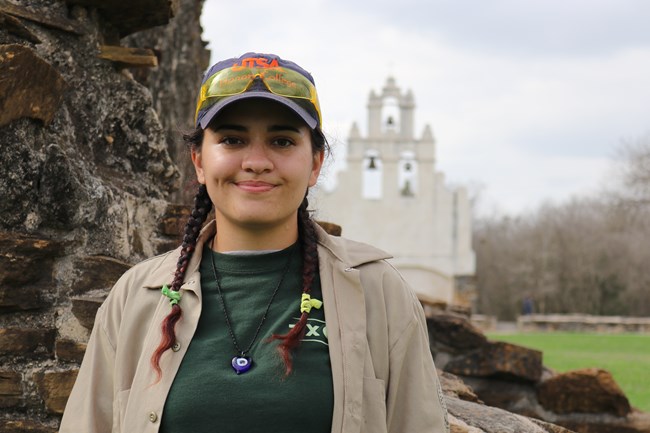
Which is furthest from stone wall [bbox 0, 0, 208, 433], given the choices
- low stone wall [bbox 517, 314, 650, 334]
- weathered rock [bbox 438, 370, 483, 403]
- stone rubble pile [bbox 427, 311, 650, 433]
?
low stone wall [bbox 517, 314, 650, 334]

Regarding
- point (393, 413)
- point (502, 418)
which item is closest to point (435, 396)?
point (393, 413)

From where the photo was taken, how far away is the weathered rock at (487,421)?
133 inches

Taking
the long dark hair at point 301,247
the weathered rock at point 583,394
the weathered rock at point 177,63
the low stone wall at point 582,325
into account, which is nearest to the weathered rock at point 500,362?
the weathered rock at point 583,394

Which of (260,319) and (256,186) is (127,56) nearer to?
(256,186)

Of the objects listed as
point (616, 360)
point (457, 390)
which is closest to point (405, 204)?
point (616, 360)

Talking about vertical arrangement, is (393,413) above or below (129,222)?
below

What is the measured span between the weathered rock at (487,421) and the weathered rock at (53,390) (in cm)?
137

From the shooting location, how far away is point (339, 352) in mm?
2121

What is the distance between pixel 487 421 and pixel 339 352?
1.55 metres

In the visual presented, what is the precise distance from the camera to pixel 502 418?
3.56 metres

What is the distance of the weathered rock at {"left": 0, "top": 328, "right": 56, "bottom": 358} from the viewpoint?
3033 mm

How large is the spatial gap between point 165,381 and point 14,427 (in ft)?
3.73

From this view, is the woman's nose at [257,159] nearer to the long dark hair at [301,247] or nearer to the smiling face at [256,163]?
the smiling face at [256,163]

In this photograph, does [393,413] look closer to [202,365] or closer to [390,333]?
[390,333]
